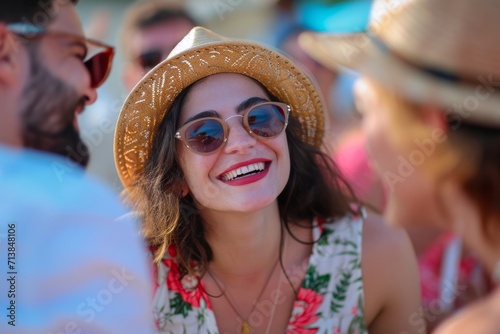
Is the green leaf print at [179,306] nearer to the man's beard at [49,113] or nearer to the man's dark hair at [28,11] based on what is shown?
the man's beard at [49,113]

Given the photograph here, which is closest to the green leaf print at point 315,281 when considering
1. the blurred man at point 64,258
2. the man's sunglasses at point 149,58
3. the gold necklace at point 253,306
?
the gold necklace at point 253,306

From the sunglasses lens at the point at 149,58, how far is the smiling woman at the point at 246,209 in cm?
175

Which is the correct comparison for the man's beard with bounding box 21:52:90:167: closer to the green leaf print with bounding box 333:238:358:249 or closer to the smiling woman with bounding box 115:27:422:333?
the smiling woman with bounding box 115:27:422:333

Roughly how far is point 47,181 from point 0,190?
0.40 feet

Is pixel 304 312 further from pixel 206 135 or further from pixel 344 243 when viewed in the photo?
pixel 206 135

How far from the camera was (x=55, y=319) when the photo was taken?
161 cm

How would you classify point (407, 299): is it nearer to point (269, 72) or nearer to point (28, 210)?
point (269, 72)

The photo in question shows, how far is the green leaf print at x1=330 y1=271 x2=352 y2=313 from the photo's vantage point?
107 inches

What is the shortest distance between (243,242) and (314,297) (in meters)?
0.36

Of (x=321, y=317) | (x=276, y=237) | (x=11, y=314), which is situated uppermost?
(x=11, y=314)

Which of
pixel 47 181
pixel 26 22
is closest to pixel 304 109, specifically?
pixel 26 22

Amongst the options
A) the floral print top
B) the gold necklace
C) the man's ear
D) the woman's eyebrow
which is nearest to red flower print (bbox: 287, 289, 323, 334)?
the floral print top

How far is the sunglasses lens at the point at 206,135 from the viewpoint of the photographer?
8.17ft

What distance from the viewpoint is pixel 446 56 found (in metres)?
1.76
